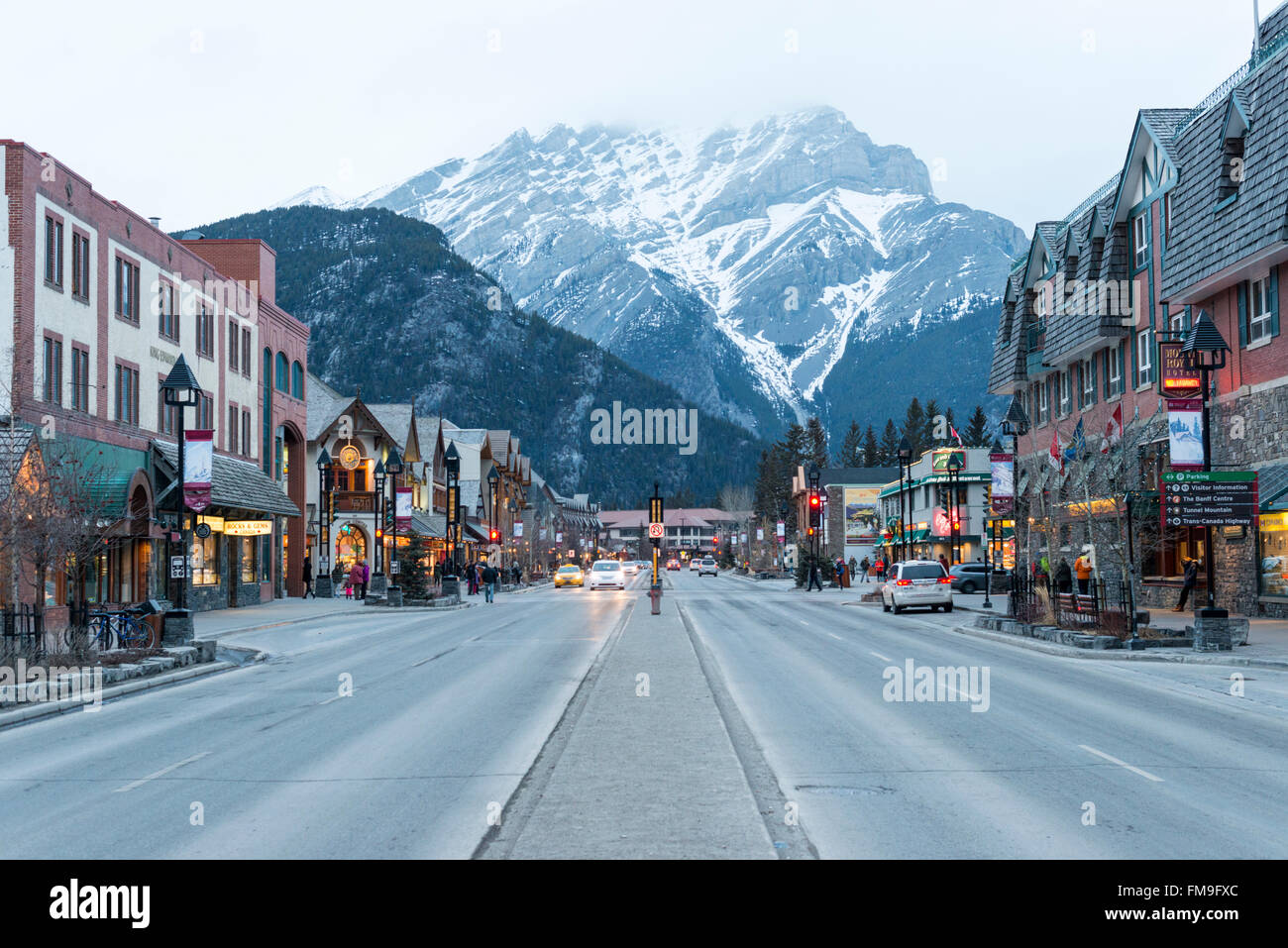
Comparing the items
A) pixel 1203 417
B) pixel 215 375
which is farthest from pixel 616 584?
pixel 1203 417

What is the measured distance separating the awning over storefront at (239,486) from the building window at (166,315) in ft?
12.7

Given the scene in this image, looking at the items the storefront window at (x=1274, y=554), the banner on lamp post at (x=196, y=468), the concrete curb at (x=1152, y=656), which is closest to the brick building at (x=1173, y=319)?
the storefront window at (x=1274, y=554)

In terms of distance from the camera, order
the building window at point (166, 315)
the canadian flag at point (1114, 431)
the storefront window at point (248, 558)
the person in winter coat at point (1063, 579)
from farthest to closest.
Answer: the storefront window at point (248, 558) < the building window at point (166, 315) < the person in winter coat at point (1063, 579) < the canadian flag at point (1114, 431)

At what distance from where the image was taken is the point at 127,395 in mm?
36844

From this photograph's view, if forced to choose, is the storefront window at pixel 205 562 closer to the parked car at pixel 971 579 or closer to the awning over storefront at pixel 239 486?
the awning over storefront at pixel 239 486

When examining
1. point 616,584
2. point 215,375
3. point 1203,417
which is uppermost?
point 215,375

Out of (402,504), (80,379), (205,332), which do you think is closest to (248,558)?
(402,504)

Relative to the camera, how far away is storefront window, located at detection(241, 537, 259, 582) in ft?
159

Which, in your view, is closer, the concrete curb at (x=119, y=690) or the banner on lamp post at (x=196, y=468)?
the concrete curb at (x=119, y=690)

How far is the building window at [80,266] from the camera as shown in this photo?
33281mm

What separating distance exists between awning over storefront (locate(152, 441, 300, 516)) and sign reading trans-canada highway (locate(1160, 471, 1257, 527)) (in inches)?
1120
